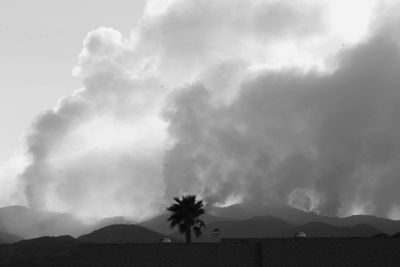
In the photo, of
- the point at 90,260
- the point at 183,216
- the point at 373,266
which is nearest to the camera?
the point at 373,266

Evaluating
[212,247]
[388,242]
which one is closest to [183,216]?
[212,247]

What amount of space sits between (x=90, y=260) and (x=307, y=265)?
52.9ft

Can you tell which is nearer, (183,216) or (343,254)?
(343,254)

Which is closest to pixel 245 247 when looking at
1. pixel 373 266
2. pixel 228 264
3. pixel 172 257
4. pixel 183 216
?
pixel 228 264

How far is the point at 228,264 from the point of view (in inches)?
1802

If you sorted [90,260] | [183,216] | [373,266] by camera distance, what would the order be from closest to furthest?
1. [373,266]
2. [90,260]
3. [183,216]

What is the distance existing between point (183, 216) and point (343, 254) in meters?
30.5

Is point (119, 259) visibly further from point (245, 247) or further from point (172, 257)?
point (245, 247)

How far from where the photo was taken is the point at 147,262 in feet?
153

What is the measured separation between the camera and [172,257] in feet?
154

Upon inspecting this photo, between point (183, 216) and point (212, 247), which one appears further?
point (183, 216)

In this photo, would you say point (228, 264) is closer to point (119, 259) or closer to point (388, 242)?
point (119, 259)

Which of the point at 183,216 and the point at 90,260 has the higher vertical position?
the point at 183,216

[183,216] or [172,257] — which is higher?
[183,216]
